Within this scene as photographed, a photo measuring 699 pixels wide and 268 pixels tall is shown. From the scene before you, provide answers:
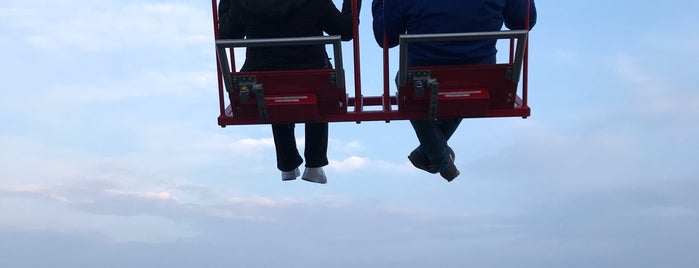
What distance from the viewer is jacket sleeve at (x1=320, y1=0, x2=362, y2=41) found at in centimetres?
959

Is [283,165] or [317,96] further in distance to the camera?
[283,165]

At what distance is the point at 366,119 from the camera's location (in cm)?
950

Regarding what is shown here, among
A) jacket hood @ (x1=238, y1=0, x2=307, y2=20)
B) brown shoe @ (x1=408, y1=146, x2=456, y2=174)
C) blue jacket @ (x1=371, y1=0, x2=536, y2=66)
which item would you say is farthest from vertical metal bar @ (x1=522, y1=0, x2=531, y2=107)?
jacket hood @ (x1=238, y1=0, x2=307, y2=20)

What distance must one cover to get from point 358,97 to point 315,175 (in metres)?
1.54

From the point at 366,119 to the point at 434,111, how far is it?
59 centimetres

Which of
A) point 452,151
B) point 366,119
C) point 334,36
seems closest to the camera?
point 334,36

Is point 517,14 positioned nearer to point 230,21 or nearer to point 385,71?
point 385,71

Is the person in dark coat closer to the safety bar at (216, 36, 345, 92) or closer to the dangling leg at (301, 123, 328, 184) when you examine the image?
the safety bar at (216, 36, 345, 92)

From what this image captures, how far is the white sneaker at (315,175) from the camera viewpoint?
10680 mm

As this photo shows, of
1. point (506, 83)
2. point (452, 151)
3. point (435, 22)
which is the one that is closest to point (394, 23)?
point (435, 22)

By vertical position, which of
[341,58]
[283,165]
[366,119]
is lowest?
[283,165]

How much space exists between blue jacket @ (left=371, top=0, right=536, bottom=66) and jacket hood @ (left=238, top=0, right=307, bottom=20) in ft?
2.36

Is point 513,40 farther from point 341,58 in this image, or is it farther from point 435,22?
point 341,58

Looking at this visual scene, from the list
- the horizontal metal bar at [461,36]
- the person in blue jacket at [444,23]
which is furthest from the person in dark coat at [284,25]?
the horizontal metal bar at [461,36]
